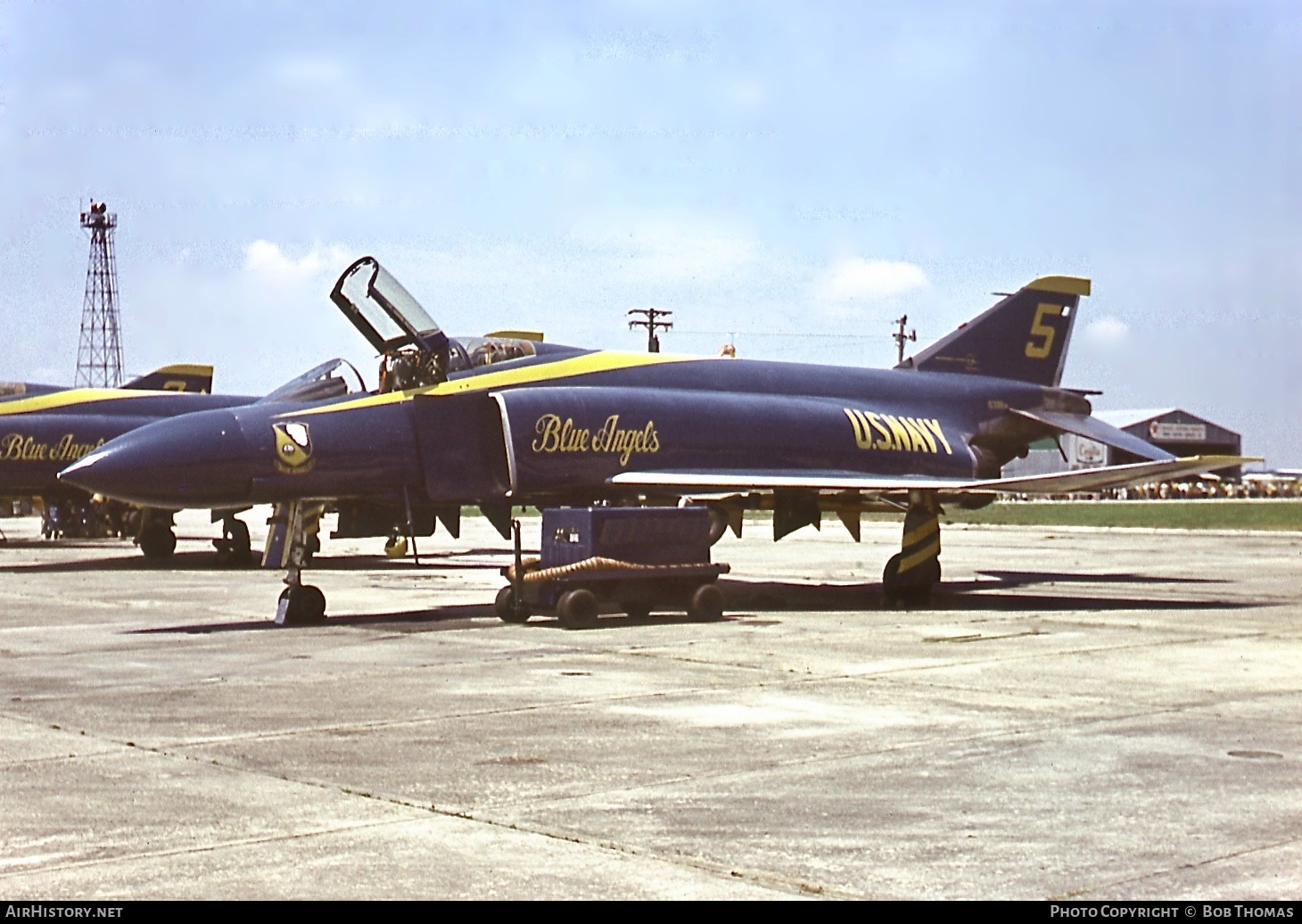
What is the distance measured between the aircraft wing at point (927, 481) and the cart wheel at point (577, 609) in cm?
234

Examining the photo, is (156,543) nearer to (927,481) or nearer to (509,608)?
(509,608)

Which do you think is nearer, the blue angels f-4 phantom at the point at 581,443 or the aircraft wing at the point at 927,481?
the blue angels f-4 phantom at the point at 581,443

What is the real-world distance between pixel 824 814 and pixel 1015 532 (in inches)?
1431

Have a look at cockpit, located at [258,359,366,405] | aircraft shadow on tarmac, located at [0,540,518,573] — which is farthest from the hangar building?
cockpit, located at [258,359,366,405]

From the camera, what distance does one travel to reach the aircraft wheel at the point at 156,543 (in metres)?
27.4

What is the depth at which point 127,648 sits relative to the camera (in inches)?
500

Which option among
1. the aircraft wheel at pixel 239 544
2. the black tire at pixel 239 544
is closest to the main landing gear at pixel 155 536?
the black tire at pixel 239 544

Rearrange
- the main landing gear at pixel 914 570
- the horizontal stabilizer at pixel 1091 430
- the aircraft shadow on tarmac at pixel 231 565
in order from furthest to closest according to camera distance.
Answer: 1. the aircraft shadow on tarmac at pixel 231 565
2. the horizontal stabilizer at pixel 1091 430
3. the main landing gear at pixel 914 570

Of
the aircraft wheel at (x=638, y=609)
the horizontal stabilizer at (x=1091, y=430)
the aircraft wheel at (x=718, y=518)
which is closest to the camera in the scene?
the aircraft wheel at (x=638, y=609)

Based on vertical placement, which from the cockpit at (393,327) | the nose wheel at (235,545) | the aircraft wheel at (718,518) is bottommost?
the nose wheel at (235,545)

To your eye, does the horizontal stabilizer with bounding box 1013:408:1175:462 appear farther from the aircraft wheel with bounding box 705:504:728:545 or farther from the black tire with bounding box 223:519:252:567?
the black tire with bounding box 223:519:252:567

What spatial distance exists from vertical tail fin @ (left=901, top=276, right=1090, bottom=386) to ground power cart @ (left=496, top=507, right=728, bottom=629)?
758 centimetres

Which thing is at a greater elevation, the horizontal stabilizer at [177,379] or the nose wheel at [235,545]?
the horizontal stabilizer at [177,379]

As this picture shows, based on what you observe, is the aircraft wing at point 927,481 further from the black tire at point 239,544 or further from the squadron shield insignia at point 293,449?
the black tire at point 239,544
